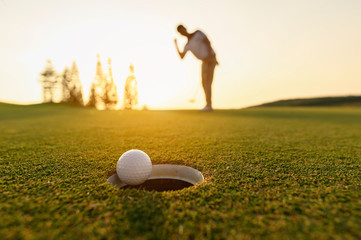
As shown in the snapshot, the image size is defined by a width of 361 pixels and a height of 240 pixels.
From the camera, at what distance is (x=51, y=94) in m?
38.8

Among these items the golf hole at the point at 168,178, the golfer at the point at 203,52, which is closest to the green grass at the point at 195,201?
the golf hole at the point at 168,178

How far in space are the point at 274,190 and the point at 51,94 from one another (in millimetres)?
45426

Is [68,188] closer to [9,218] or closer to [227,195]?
[9,218]

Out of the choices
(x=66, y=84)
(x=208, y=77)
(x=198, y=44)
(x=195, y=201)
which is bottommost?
(x=195, y=201)

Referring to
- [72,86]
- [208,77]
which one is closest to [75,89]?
[72,86]

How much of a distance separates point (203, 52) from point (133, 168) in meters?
7.34

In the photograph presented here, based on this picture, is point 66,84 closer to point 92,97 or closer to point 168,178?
point 92,97

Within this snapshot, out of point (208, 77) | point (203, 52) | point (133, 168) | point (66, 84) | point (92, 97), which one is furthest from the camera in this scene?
point (66, 84)

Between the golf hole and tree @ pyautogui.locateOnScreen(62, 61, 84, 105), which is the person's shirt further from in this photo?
tree @ pyautogui.locateOnScreen(62, 61, 84, 105)

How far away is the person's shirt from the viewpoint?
799 centimetres

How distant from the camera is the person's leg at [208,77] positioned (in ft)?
28.9

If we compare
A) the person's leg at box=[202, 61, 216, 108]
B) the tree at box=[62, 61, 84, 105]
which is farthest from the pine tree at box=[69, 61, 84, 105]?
the person's leg at box=[202, 61, 216, 108]

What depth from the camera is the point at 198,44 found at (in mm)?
8117

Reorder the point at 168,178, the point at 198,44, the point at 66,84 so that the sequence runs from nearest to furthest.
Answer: the point at 168,178 < the point at 198,44 < the point at 66,84
